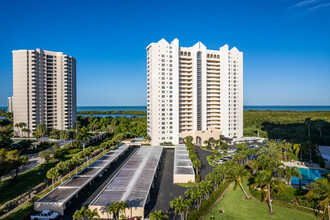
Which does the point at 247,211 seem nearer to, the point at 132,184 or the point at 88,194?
the point at 132,184

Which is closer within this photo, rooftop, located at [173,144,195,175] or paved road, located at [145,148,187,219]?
paved road, located at [145,148,187,219]

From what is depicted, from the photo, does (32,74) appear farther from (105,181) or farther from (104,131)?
(105,181)

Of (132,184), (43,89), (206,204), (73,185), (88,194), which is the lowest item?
(88,194)

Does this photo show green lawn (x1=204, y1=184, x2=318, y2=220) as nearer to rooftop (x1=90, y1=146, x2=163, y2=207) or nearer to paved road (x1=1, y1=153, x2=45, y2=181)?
rooftop (x1=90, y1=146, x2=163, y2=207)

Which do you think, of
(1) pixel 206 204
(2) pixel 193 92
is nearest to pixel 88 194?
(1) pixel 206 204

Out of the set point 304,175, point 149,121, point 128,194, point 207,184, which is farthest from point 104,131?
point 304,175

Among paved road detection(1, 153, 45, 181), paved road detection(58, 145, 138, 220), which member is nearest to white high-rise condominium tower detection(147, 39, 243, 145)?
paved road detection(58, 145, 138, 220)

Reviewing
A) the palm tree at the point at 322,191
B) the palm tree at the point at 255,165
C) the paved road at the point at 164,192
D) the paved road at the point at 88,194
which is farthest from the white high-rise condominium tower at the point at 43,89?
the palm tree at the point at 322,191
